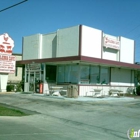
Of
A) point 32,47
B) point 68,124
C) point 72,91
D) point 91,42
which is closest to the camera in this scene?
point 68,124

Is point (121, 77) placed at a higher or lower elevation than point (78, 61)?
lower

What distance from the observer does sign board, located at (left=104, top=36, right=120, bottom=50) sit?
26441 mm

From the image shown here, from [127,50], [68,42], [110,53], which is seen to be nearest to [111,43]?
[110,53]

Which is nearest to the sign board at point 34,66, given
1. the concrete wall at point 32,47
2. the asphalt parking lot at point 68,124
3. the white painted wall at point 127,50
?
the concrete wall at point 32,47

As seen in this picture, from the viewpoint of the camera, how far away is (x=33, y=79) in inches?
1082

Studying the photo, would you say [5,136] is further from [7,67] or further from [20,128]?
[7,67]

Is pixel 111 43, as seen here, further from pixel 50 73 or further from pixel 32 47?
pixel 32 47

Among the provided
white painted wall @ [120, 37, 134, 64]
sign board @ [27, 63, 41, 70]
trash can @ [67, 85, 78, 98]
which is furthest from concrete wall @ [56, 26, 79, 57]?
white painted wall @ [120, 37, 134, 64]

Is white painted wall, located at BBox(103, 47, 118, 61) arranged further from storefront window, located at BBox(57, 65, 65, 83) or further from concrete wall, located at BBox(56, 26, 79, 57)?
storefront window, located at BBox(57, 65, 65, 83)

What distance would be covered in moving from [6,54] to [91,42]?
8962 mm

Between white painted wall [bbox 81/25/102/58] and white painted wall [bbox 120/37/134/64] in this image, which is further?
white painted wall [bbox 120/37/134/64]

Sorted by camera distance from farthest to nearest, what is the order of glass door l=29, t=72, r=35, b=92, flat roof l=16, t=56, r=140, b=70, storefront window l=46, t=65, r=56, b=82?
1. glass door l=29, t=72, r=35, b=92
2. storefront window l=46, t=65, r=56, b=82
3. flat roof l=16, t=56, r=140, b=70

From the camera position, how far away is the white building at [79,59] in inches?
954

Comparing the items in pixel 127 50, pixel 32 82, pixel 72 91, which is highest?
pixel 127 50
